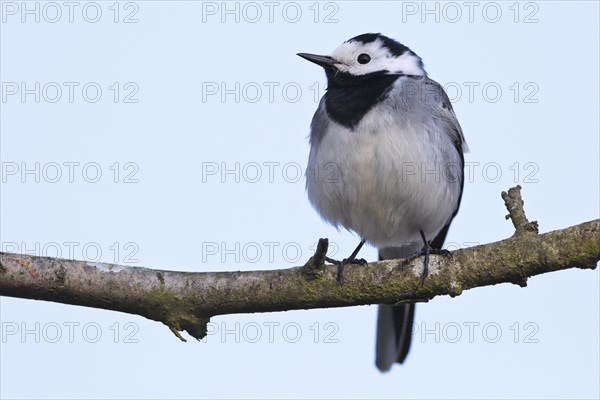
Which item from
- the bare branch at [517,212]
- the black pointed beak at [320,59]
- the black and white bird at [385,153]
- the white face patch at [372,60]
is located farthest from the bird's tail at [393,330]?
the bare branch at [517,212]

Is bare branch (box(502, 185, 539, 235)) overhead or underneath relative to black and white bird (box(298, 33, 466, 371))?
underneath

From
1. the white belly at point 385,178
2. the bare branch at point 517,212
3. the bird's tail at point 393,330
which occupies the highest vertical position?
the white belly at point 385,178

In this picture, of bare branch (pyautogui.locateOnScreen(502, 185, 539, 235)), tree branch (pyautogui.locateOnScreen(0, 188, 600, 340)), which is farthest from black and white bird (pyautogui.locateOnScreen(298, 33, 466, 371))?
tree branch (pyautogui.locateOnScreen(0, 188, 600, 340))

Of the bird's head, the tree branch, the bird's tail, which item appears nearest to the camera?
the tree branch

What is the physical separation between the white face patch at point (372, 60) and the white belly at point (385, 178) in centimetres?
83

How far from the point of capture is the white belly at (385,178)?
6.25m

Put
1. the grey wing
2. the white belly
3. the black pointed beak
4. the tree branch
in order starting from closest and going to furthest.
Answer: the tree branch → the white belly → the grey wing → the black pointed beak

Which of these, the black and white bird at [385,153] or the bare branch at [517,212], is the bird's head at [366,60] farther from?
the bare branch at [517,212]

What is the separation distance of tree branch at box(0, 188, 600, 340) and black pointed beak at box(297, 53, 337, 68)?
278cm

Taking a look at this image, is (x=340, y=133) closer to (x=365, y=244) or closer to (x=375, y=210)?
(x=375, y=210)

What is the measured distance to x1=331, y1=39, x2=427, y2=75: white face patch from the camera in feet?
23.4

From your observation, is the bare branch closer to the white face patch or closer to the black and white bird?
the black and white bird

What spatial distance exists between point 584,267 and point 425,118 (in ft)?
7.60

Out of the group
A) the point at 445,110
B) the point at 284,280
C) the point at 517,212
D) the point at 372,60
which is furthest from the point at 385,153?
the point at 284,280
